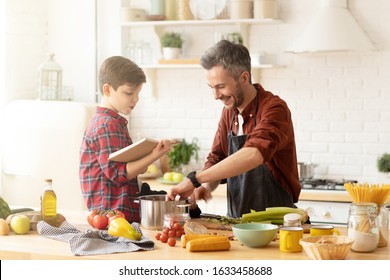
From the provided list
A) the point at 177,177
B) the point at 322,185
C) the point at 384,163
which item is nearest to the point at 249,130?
the point at 322,185

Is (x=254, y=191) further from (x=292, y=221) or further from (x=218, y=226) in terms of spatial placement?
(x=292, y=221)

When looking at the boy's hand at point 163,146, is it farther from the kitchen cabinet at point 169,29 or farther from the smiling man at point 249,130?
the kitchen cabinet at point 169,29

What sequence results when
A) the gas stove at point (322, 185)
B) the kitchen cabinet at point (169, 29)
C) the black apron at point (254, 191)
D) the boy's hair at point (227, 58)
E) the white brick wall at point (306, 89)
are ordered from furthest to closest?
the kitchen cabinet at point (169, 29) → the white brick wall at point (306, 89) → the gas stove at point (322, 185) → the black apron at point (254, 191) → the boy's hair at point (227, 58)

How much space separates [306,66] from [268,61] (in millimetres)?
328

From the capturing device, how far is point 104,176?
4039 mm

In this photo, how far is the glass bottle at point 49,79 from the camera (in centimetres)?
645

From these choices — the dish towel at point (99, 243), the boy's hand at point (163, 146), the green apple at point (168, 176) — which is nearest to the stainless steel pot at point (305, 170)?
the green apple at point (168, 176)

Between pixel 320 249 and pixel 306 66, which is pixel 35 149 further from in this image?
pixel 320 249

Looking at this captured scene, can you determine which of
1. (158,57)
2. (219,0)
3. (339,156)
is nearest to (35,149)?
(158,57)

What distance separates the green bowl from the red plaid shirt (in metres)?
0.85

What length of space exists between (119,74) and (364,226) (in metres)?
1.67

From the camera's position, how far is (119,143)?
406 centimetres

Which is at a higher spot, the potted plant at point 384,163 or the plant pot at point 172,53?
the plant pot at point 172,53

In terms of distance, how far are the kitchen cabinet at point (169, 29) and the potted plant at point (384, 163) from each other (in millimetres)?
1184
